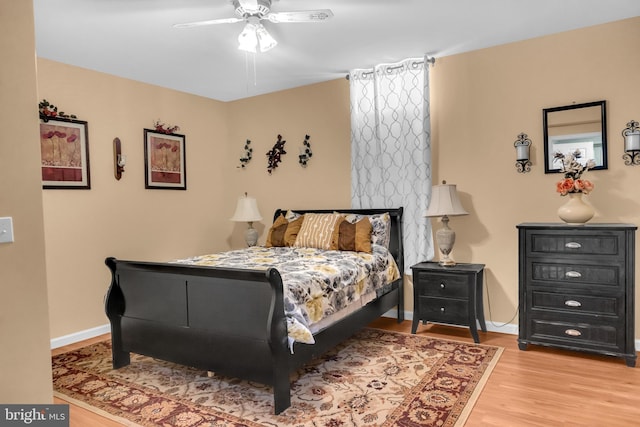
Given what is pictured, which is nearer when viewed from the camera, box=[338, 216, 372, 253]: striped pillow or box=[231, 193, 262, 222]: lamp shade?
box=[338, 216, 372, 253]: striped pillow

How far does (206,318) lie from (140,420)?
639mm

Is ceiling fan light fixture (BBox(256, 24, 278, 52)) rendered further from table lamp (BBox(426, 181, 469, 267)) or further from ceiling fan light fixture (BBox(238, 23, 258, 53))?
table lamp (BBox(426, 181, 469, 267))

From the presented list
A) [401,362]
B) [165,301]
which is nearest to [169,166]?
[165,301]

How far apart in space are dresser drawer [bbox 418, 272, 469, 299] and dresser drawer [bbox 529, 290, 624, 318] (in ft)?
1.64

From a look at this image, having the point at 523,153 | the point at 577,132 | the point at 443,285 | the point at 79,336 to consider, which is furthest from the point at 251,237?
the point at 577,132

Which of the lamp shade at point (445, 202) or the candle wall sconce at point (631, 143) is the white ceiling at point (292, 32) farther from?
the lamp shade at point (445, 202)

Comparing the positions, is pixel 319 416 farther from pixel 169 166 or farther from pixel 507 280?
pixel 169 166

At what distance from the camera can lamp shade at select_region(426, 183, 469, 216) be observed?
11.6 feet

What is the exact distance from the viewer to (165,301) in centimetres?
276

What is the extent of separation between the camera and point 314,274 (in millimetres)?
2734

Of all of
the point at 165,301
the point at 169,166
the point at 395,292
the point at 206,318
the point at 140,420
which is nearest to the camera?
the point at 140,420

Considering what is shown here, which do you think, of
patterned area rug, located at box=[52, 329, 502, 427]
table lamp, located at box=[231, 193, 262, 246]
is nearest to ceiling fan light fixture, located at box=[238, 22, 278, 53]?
table lamp, located at box=[231, 193, 262, 246]

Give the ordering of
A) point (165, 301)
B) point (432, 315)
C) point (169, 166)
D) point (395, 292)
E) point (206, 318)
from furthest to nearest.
A: point (169, 166) → point (395, 292) → point (432, 315) → point (165, 301) → point (206, 318)

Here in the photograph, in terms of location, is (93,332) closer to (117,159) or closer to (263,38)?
(117,159)
